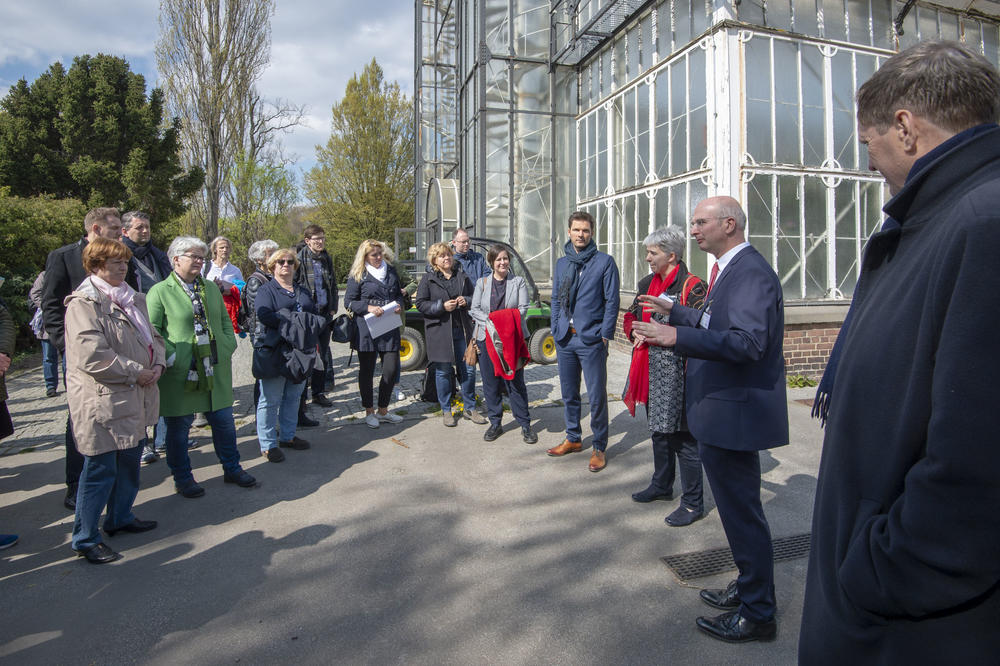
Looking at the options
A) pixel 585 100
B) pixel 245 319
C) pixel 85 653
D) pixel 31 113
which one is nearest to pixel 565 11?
pixel 585 100

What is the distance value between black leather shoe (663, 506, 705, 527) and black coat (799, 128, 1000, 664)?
2.52 m

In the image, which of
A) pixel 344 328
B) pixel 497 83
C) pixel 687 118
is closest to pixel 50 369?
pixel 344 328

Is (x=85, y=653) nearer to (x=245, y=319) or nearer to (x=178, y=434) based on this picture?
(x=178, y=434)

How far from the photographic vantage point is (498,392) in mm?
5953

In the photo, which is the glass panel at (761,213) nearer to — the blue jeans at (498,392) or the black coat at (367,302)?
the blue jeans at (498,392)

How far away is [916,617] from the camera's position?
1.16 m

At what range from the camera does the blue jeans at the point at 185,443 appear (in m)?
4.41

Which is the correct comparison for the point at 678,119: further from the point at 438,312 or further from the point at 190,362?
the point at 190,362

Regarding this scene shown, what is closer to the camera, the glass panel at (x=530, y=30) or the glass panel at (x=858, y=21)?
the glass panel at (x=858, y=21)

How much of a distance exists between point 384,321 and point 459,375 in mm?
998

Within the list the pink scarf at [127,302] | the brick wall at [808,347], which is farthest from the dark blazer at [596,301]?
the brick wall at [808,347]

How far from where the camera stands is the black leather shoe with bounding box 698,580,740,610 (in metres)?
2.94

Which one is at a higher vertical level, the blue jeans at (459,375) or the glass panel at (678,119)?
the glass panel at (678,119)

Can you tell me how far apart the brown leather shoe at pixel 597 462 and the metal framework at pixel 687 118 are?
5107 millimetres
